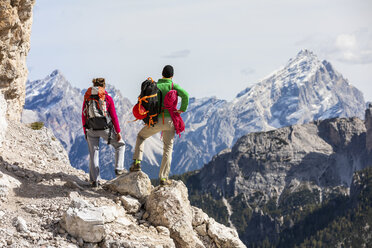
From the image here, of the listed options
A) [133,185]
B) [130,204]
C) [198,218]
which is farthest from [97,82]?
[198,218]

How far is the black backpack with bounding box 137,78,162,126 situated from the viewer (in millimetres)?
16797

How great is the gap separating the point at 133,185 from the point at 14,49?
852cm

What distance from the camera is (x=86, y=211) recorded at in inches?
522

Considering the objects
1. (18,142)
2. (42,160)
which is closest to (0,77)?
(18,142)

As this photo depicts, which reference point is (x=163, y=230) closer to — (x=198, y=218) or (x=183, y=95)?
(x=198, y=218)

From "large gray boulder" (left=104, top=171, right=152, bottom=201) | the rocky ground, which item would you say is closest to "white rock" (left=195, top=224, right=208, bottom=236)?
the rocky ground

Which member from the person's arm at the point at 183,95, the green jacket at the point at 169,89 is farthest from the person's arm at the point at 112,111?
the person's arm at the point at 183,95

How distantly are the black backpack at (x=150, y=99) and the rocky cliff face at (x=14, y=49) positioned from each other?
6432 mm

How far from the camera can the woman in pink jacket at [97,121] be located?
17.1 m

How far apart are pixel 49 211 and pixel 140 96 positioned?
5.10 meters

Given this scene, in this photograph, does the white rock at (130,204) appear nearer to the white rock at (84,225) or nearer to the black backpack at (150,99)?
the black backpack at (150,99)

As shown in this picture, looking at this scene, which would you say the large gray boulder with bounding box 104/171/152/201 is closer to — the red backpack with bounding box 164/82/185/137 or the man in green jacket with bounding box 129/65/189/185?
the man in green jacket with bounding box 129/65/189/185

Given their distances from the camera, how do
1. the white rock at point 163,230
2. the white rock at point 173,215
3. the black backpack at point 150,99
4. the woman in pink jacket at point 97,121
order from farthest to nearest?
the woman in pink jacket at point 97,121, the black backpack at point 150,99, the white rock at point 173,215, the white rock at point 163,230

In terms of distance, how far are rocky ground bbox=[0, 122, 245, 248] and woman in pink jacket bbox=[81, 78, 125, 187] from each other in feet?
3.09
